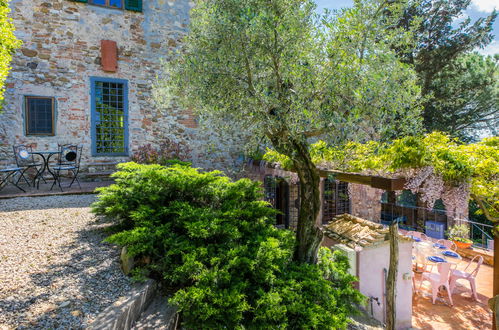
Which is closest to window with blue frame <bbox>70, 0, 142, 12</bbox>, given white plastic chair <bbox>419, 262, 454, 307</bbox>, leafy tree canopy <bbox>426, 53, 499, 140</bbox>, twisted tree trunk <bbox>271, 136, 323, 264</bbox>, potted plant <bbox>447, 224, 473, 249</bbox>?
twisted tree trunk <bbox>271, 136, 323, 264</bbox>

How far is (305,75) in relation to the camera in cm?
323

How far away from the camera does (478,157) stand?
3.31m

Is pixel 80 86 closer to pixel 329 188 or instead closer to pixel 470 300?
pixel 329 188

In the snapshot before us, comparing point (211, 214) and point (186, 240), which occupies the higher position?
point (211, 214)

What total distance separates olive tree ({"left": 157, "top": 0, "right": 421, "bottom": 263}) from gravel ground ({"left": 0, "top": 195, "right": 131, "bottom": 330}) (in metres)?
2.09

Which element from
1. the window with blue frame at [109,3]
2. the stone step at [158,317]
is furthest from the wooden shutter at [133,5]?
the stone step at [158,317]

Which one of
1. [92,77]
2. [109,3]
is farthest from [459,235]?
[109,3]

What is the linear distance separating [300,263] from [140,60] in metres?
6.94

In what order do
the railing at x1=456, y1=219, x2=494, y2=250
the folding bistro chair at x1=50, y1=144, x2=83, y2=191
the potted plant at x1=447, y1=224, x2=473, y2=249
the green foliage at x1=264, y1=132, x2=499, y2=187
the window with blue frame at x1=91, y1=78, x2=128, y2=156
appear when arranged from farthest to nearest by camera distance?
the railing at x1=456, y1=219, x2=494, y2=250
the potted plant at x1=447, y1=224, x2=473, y2=249
the window with blue frame at x1=91, y1=78, x2=128, y2=156
the folding bistro chair at x1=50, y1=144, x2=83, y2=191
the green foliage at x1=264, y1=132, x2=499, y2=187

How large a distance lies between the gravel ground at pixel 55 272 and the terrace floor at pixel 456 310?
5.36 meters

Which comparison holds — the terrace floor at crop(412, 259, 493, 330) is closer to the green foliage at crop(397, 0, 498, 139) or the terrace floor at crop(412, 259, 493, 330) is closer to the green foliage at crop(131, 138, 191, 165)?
the green foliage at crop(131, 138, 191, 165)

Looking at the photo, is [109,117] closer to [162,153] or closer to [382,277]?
[162,153]

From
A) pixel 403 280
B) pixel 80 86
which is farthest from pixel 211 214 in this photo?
pixel 80 86

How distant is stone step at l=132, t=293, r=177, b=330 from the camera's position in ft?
7.91
